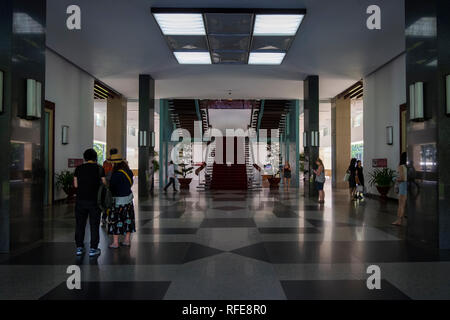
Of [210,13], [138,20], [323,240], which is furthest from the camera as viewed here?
[138,20]

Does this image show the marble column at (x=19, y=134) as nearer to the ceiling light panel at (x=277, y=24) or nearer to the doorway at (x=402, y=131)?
the ceiling light panel at (x=277, y=24)

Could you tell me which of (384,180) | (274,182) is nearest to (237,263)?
(384,180)

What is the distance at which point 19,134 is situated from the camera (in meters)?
4.93

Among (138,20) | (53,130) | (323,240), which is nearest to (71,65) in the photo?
(53,130)

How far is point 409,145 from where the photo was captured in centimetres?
550

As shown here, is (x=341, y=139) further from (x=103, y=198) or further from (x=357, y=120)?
(x=103, y=198)

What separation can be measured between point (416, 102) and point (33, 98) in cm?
601

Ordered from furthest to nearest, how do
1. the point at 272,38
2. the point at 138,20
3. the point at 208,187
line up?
the point at 208,187, the point at 272,38, the point at 138,20

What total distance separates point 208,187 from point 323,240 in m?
11.7

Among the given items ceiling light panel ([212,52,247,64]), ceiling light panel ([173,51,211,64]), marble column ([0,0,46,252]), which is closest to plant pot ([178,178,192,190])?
ceiling light panel ([173,51,211,64])

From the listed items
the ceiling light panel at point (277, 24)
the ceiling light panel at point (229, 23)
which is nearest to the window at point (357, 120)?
the ceiling light panel at point (277, 24)

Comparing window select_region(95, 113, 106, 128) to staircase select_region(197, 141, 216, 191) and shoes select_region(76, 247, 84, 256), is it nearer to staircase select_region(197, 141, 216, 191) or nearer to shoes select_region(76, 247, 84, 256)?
staircase select_region(197, 141, 216, 191)
